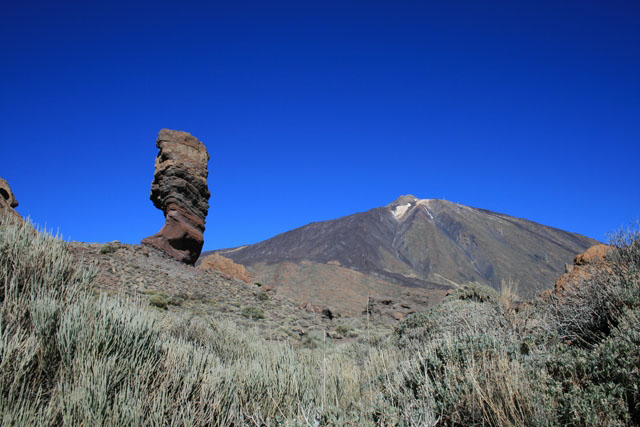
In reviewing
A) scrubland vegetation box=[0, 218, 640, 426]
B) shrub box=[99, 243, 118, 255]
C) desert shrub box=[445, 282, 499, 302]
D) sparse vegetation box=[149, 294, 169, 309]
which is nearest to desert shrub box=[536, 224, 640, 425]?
scrubland vegetation box=[0, 218, 640, 426]

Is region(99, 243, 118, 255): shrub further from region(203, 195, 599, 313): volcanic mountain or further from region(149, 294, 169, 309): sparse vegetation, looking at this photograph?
region(203, 195, 599, 313): volcanic mountain

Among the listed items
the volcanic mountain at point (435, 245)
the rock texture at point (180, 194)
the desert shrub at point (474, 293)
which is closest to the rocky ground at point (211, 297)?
the rock texture at point (180, 194)

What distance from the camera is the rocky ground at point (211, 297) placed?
450 inches

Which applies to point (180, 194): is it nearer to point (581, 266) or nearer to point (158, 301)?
point (158, 301)

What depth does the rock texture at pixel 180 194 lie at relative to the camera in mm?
16297

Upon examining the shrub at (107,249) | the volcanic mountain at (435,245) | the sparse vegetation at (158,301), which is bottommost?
the sparse vegetation at (158,301)

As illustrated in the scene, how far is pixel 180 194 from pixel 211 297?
17.1 ft

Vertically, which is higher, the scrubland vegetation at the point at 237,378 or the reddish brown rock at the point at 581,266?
the reddish brown rock at the point at 581,266

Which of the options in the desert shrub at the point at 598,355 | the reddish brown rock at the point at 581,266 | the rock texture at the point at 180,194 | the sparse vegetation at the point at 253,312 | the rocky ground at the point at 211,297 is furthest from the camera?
the rock texture at the point at 180,194

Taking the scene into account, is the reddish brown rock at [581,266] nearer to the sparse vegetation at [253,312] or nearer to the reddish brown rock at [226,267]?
the sparse vegetation at [253,312]

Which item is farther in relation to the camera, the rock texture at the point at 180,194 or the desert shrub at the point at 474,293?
the rock texture at the point at 180,194

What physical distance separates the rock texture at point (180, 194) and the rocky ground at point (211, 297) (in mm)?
801

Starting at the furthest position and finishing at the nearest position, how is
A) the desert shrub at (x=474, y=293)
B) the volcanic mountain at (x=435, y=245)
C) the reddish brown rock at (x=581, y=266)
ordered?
the volcanic mountain at (x=435, y=245) < the desert shrub at (x=474, y=293) < the reddish brown rock at (x=581, y=266)

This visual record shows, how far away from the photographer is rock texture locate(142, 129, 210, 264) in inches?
642
